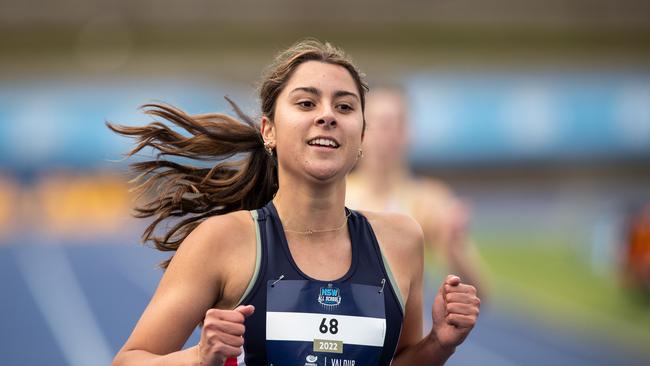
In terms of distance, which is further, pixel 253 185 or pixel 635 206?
pixel 635 206

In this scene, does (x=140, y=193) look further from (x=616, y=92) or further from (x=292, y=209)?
(x=616, y=92)

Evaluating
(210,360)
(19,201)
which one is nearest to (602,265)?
(210,360)

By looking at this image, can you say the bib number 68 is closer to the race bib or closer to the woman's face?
the race bib

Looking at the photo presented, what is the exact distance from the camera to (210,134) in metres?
3.45

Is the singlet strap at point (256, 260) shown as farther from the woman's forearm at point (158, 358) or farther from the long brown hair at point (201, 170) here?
the long brown hair at point (201, 170)

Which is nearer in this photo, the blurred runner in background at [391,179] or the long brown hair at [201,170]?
the long brown hair at [201,170]

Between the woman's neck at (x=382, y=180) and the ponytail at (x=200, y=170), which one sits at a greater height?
the woman's neck at (x=382, y=180)

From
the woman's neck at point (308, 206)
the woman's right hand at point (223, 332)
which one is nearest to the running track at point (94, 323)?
the woman's neck at point (308, 206)

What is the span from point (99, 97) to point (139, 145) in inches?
886

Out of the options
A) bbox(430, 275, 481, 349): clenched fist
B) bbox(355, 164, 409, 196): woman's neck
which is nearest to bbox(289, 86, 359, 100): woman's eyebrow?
bbox(430, 275, 481, 349): clenched fist

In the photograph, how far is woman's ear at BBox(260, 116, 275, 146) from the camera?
3.14 m

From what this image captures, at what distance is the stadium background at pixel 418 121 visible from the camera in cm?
1357

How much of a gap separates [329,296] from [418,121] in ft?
73.4

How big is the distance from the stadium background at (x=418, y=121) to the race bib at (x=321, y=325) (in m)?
8.43
